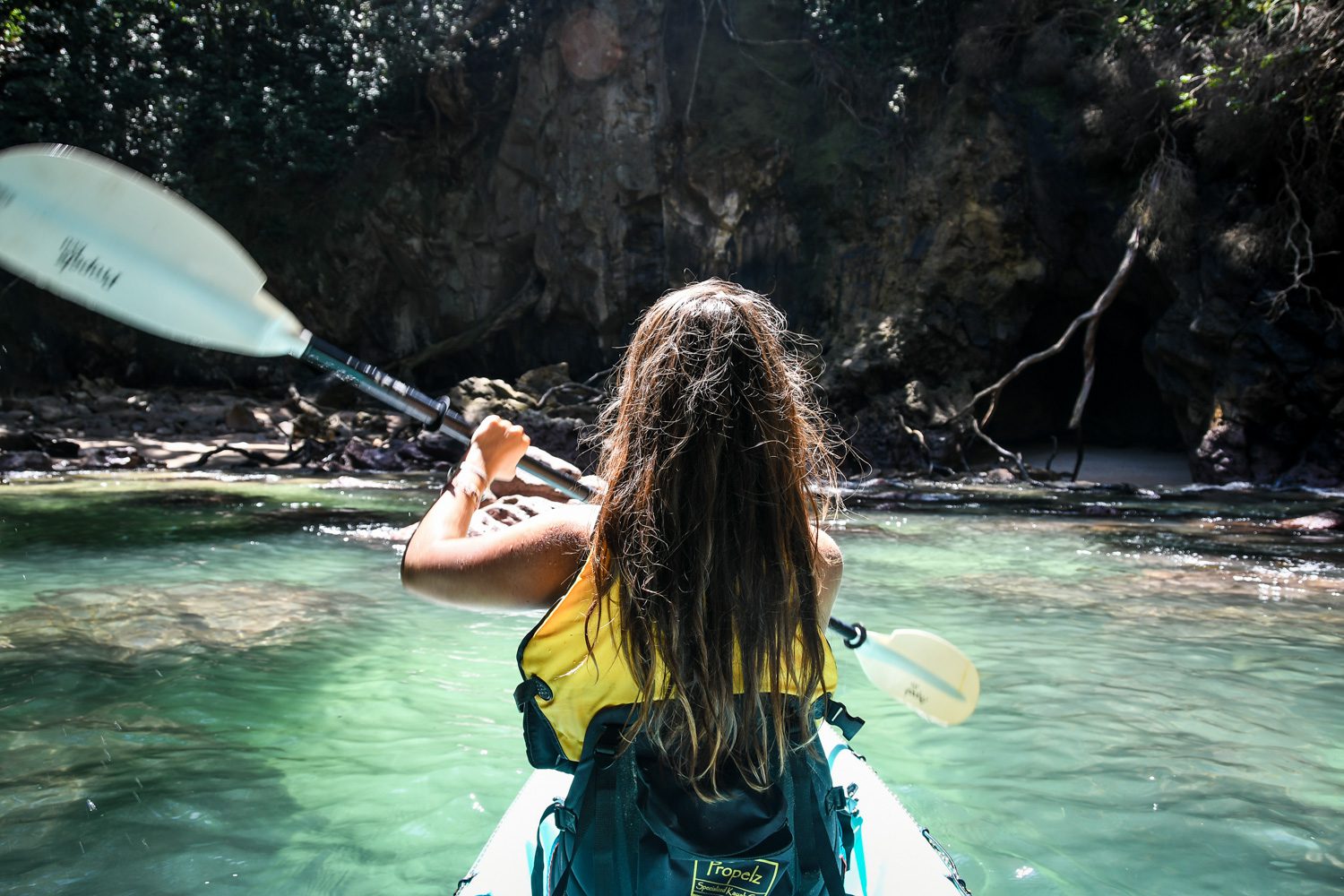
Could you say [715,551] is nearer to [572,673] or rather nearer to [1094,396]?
[572,673]

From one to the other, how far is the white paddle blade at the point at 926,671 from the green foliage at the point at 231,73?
49.5 feet

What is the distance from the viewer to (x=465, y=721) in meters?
2.86

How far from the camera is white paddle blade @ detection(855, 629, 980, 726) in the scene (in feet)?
6.78

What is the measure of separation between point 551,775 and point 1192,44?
10273 millimetres

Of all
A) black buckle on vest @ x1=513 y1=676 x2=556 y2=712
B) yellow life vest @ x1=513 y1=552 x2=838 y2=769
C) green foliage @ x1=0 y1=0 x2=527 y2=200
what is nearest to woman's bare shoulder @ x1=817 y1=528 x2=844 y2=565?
yellow life vest @ x1=513 y1=552 x2=838 y2=769

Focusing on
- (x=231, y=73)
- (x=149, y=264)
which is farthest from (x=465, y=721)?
(x=231, y=73)

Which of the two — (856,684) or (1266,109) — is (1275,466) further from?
(856,684)

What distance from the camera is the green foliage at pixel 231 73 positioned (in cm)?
1445

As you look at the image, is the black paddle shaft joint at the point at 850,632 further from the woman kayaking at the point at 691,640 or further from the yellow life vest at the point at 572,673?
the yellow life vest at the point at 572,673

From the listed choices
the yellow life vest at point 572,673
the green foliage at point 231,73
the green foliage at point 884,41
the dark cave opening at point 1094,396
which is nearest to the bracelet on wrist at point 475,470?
the yellow life vest at point 572,673

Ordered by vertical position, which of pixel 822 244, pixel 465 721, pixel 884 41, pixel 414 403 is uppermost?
pixel 884 41

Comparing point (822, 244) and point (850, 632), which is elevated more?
point (822, 244)

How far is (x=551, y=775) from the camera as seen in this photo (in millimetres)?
1586

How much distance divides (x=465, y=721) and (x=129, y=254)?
1671 millimetres
